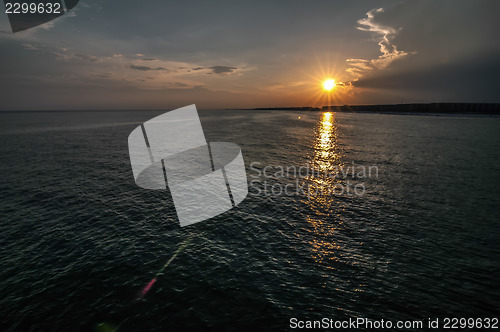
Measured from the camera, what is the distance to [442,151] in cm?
5650

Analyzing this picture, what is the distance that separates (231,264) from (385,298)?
9756mm

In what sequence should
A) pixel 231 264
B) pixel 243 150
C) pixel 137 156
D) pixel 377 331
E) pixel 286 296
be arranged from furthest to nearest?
1. pixel 243 150
2. pixel 137 156
3. pixel 231 264
4. pixel 286 296
5. pixel 377 331

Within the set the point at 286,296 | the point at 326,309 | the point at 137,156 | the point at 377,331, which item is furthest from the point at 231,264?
the point at 137,156

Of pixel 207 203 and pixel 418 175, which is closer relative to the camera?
pixel 207 203

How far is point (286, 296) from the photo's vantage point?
1383cm

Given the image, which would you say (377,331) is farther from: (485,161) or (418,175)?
(485,161)

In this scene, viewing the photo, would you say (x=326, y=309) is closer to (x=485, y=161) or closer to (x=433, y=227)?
(x=433, y=227)

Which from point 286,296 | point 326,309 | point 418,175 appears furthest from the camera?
point 418,175

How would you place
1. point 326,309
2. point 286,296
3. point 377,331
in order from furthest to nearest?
1. point 286,296
2. point 326,309
3. point 377,331

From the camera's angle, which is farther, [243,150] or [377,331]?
[243,150]

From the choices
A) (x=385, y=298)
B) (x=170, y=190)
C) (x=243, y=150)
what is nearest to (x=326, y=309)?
(x=385, y=298)

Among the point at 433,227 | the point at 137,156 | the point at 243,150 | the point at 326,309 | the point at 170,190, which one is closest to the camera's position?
the point at 326,309

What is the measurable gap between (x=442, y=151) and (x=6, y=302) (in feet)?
247

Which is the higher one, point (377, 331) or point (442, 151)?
point (442, 151)
